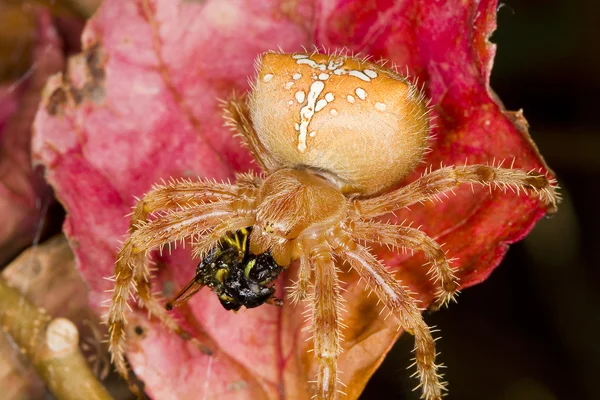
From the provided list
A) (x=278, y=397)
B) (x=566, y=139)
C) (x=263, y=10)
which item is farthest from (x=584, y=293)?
(x=263, y=10)

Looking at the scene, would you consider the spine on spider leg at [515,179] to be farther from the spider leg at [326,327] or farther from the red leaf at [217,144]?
the spider leg at [326,327]

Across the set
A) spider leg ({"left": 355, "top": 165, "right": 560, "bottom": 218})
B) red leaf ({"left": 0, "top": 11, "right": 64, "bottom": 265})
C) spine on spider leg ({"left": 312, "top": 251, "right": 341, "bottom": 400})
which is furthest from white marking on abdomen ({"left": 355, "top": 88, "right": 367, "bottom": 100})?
red leaf ({"left": 0, "top": 11, "right": 64, "bottom": 265})

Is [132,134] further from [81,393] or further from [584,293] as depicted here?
[584,293]

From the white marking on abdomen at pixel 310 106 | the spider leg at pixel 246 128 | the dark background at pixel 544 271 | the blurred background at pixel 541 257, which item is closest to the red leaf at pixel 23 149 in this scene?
the blurred background at pixel 541 257

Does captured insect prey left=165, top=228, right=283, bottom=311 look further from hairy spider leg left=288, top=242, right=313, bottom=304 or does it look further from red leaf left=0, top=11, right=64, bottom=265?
red leaf left=0, top=11, right=64, bottom=265

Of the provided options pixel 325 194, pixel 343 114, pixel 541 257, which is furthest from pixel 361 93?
pixel 541 257

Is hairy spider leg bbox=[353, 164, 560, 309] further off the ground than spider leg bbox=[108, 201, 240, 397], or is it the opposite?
hairy spider leg bbox=[353, 164, 560, 309]
